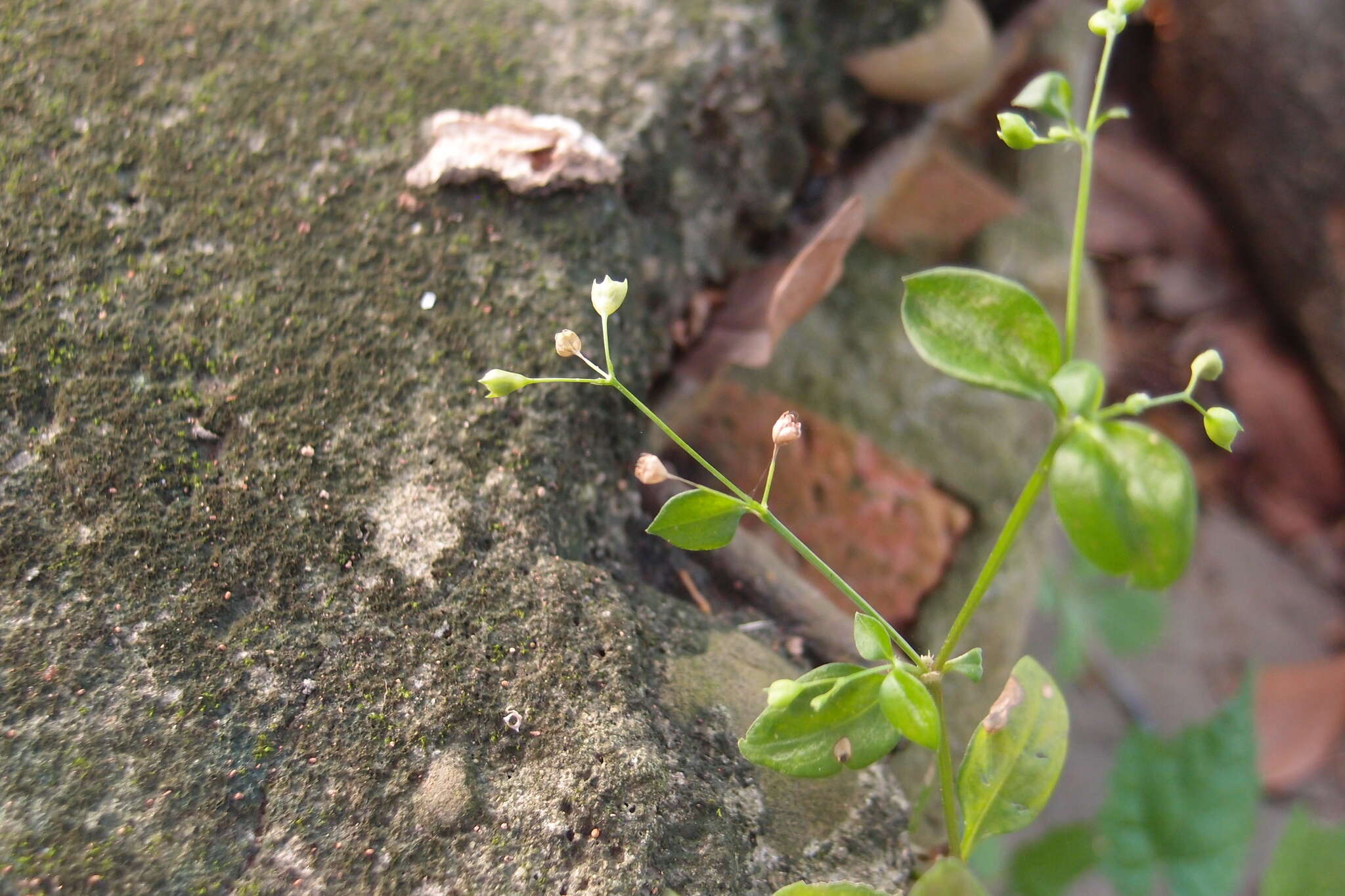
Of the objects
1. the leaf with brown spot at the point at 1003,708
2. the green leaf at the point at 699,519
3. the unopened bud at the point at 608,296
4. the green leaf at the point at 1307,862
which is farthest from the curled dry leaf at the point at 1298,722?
the unopened bud at the point at 608,296

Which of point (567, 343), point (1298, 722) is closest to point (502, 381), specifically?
point (567, 343)

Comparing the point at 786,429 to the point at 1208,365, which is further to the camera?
the point at 786,429

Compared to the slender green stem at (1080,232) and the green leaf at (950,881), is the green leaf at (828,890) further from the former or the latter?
the slender green stem at (1080,232)

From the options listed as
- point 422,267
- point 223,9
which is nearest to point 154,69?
point 223,9

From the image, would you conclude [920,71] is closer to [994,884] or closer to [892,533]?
[892,533]

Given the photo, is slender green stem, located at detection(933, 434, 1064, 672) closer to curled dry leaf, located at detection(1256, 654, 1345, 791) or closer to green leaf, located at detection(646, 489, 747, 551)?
green leaf, located at detection(646, 489, 747, 551)

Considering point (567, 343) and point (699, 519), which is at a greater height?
point (567, 343)

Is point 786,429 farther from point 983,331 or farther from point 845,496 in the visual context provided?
point 845,496

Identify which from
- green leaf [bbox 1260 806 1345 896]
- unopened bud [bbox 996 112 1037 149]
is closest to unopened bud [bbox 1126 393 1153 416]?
unopened bud [bbox 996 112 1037 149]
